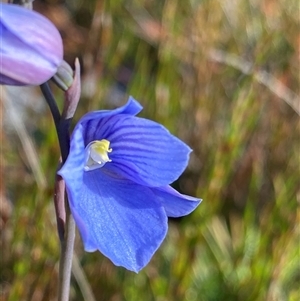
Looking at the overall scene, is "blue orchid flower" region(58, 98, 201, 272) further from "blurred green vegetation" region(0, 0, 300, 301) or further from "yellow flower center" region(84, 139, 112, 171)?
"blurred green vegetation" region(0, 0, 300, 301)

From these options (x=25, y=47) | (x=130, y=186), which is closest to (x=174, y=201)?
(x=130, y=186)

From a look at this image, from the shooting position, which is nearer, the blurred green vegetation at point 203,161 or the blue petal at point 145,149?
the blue petal at point 145,149

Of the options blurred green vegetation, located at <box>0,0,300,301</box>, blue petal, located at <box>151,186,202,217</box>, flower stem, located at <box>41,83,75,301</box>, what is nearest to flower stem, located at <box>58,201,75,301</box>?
flower stem, located at <box>41,83,75,301</box>

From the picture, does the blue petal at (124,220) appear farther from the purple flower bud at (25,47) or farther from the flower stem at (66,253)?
the purple flower bud at (25,47)

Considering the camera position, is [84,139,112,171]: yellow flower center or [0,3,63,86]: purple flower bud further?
[84,139,112,171]: yellow flower center

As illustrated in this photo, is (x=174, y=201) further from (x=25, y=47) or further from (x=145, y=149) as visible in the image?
(x=25, y=47)

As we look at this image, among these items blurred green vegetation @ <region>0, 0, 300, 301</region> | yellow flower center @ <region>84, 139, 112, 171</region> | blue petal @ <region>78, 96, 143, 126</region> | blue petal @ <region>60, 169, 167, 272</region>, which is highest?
blue petal @ <region>78, 96, 143, 126</region>

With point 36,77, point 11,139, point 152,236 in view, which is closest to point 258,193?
point 11,139

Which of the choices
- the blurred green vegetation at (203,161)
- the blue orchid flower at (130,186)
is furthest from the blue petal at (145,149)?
the blurred green vegetation at (203,161)
